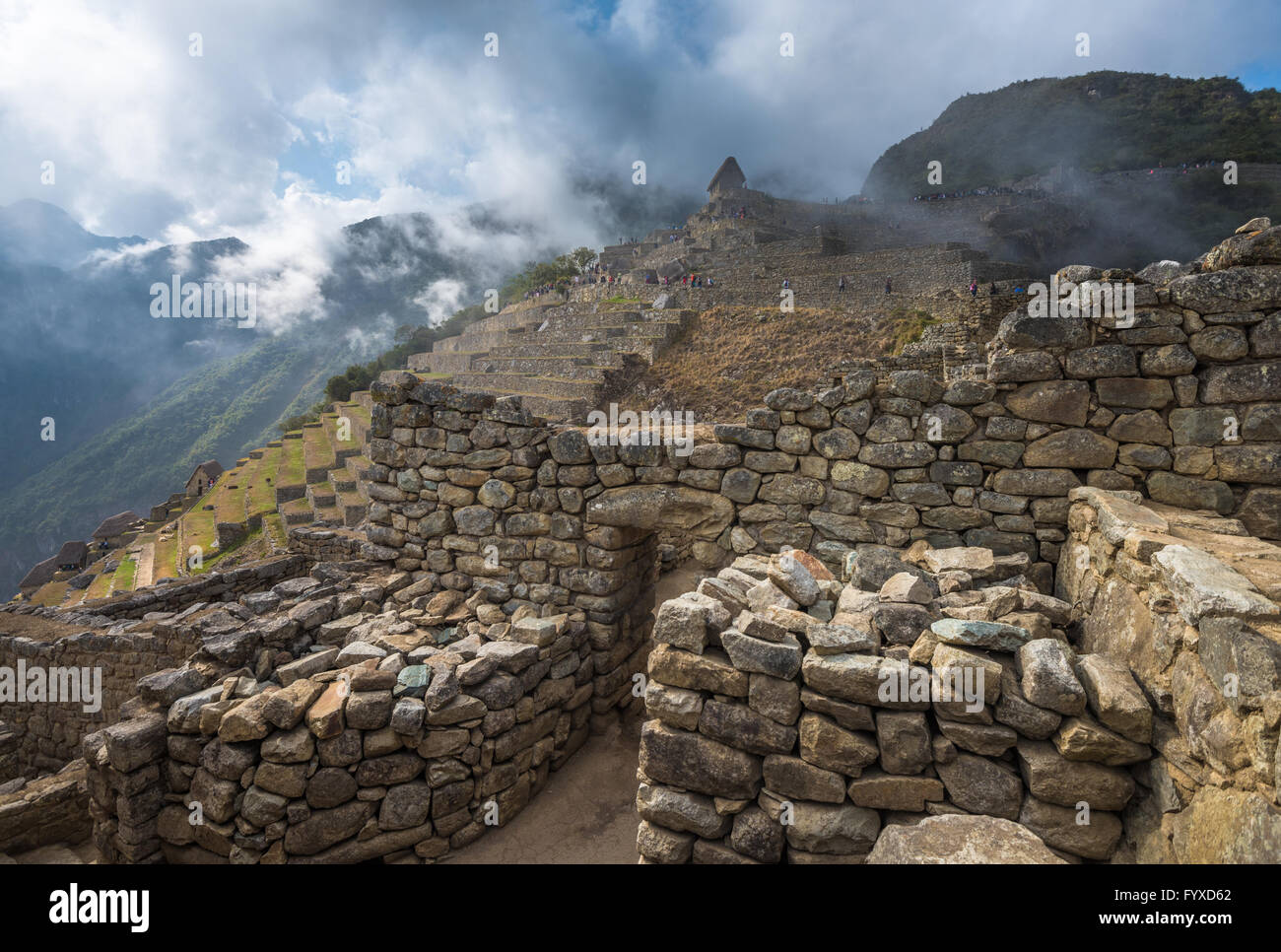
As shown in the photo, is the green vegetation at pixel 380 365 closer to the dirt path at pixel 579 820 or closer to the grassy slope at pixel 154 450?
the grassy slope at pixel 154 450

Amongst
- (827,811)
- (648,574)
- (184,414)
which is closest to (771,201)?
(648,574)

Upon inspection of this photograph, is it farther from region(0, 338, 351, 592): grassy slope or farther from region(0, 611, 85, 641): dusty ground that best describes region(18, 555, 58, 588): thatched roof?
region(0, 338, 351, 592): grassy slope

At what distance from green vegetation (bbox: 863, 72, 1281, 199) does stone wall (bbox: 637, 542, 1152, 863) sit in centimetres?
5588

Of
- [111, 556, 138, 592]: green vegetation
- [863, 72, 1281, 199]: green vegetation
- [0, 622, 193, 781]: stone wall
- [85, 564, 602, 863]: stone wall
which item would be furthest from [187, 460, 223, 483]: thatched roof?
[863, 72, 1281, 199]: green vegetation

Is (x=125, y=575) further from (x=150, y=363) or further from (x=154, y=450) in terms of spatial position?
(x=150, y=363)

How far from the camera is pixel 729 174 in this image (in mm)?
48688

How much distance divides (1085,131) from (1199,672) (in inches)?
2755

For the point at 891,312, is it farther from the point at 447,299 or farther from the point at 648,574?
the point at 447,299

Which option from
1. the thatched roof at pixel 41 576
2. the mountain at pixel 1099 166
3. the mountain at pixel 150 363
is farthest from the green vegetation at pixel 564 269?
the mountain at pixel 150 363

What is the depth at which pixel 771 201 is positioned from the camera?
45.8 m

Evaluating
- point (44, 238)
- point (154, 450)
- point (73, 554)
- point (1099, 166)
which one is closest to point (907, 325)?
point (73, 554)

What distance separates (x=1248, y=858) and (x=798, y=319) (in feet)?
75.6

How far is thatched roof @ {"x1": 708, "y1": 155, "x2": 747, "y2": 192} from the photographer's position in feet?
159

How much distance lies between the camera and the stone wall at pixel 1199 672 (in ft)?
6.14
